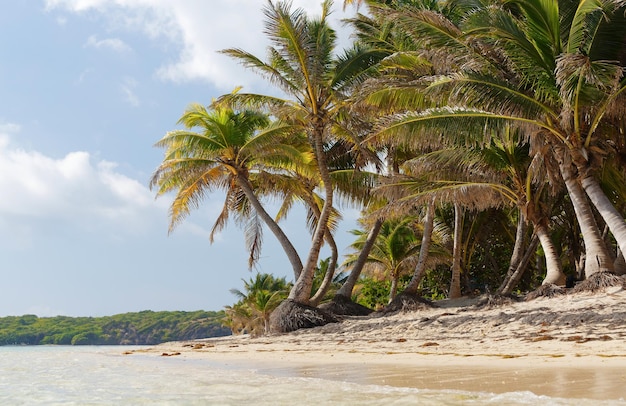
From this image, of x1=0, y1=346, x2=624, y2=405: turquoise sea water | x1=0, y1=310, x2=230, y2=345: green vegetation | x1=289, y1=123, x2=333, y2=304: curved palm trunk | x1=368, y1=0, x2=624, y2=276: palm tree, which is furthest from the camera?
x1=0, y1=310, x2=230, y2=345: green vegetation

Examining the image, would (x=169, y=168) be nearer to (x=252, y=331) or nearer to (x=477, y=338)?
(x=477, y=338)

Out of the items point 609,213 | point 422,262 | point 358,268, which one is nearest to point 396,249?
point 358,268

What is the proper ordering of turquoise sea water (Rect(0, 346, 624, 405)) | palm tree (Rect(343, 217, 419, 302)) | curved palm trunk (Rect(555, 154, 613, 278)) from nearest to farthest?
turquoise sea water (Rect(0, 346, 624, 405)), curved palm trunk (Rect(555, 154, 613, 278)), palm tree (Rect(343, 217, 419, 302))

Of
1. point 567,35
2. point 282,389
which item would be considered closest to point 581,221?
point 567,35

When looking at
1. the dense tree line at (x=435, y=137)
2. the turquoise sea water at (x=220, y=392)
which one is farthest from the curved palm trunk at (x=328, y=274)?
the turquoise sea water at (x=220, y=392)

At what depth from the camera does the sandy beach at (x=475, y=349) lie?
15.4 ft

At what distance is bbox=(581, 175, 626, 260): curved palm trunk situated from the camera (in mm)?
10703

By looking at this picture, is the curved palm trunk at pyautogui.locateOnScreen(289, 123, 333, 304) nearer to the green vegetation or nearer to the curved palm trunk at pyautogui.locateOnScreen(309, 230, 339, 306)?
the curved palm trunk at pyautogui.locateOnScreen(309, 230, 339, 306)

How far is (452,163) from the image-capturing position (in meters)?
15.2

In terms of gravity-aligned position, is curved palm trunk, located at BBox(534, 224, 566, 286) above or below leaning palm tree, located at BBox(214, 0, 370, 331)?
below

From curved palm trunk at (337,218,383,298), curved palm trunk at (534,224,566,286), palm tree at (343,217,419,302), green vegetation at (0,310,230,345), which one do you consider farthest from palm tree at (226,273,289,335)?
green vegetation at (0,310,230,345)

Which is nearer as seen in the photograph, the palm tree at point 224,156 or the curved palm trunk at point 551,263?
the curved palm trunk at point 551,263

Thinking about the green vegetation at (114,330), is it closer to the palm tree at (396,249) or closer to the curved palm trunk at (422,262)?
the palm tree at (396,249)

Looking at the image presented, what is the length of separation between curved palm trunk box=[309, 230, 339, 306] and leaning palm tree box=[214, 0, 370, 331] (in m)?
1.45
